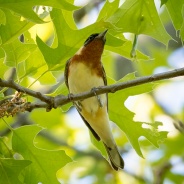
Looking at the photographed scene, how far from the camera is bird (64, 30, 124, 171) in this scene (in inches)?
141

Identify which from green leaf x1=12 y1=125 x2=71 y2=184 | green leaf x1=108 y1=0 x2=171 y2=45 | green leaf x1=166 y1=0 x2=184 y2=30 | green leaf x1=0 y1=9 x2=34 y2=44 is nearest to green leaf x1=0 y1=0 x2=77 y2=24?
green leaf x1=0 y1=9 x2=34 y2=44

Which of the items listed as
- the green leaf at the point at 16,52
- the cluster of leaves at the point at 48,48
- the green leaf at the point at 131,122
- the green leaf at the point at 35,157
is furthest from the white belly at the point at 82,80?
the green leaf at the point at 16,52

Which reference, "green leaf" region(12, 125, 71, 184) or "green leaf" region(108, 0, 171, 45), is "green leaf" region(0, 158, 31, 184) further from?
"green leaf" region(108, 0, 171, 45)

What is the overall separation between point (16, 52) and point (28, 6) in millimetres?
459

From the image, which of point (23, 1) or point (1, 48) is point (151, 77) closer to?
point (23, 1)

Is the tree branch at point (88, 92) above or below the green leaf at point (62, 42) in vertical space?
below

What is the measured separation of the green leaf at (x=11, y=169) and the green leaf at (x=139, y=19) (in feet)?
2.85

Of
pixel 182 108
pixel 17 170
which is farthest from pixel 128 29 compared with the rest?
pixel 182 108

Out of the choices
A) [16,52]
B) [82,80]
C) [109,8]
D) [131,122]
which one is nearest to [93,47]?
[82,80]

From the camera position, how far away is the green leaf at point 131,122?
10.4 feet

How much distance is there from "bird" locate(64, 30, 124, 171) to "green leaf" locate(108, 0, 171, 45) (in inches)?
19.6

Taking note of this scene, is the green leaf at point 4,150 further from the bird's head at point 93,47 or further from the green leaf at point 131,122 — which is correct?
the bird's head at point 93,47

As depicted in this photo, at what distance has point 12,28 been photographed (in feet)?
→ 8.43

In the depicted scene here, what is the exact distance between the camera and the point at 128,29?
2814 millimetres
